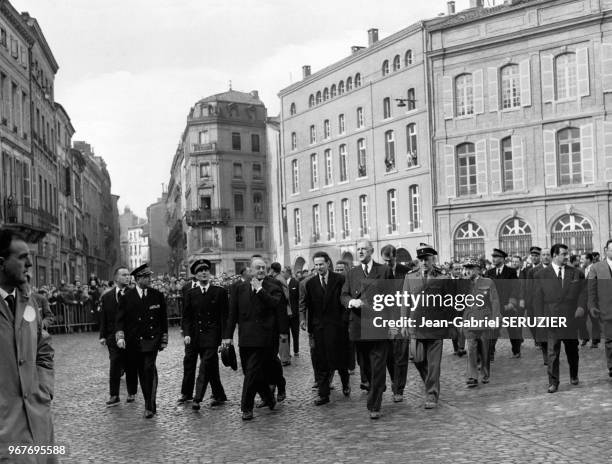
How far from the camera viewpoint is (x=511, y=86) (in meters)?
39.6

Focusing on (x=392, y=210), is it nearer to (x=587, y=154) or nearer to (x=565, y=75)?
(x=587, y=154)

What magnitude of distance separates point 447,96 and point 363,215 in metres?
9.18

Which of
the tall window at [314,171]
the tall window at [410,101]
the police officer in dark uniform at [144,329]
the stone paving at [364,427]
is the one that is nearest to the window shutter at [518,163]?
the tall window at [410,101]

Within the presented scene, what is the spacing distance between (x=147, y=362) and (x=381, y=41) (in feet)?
124

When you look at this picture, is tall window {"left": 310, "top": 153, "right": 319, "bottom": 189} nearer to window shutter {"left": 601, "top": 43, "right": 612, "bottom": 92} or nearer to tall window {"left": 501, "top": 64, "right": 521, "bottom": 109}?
tall window {"left": 501, "top": 64, "right": 521, "bottom": 109}

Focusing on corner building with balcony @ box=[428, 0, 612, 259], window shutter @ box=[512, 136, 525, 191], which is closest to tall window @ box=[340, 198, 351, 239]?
corner building with balcony @ box=[428, 0, 612, 259]

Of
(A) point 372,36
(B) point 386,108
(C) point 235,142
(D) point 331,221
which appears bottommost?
(D) point 331,221

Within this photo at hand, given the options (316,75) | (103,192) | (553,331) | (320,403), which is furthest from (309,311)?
(103,192)

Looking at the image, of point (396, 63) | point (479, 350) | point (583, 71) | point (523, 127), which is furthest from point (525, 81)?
point (479, 350)

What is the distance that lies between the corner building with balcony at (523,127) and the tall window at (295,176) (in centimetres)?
1446

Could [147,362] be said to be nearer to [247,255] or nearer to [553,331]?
[553,331]

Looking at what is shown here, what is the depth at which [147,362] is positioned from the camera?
10.9m

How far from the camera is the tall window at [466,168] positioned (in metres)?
40.9

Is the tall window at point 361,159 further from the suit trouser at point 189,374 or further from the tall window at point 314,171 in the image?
the suit trouser at point 189,374
